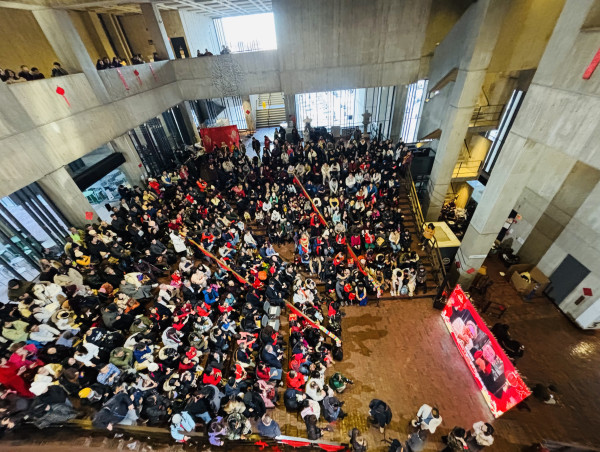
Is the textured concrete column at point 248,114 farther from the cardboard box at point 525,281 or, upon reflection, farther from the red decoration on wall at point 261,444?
the red decoration on wall at point 261,444

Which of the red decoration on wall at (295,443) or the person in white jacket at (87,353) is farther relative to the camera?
the person in white jacket at (87,353)

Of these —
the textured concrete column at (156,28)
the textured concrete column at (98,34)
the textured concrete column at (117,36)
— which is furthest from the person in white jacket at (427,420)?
the textured concrete column at (117,36)

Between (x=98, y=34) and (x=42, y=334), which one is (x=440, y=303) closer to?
(x=42, y=334)

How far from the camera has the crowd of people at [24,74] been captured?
7949 millimetres

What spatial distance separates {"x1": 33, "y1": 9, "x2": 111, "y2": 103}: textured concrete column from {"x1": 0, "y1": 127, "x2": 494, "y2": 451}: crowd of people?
4.92 metres

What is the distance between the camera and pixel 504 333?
7316 millimetres

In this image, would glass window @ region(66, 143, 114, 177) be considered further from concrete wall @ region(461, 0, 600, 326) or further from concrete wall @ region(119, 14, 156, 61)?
concrete wall @ region(461, 0, 600, 326)

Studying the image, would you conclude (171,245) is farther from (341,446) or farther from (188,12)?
(188,12)

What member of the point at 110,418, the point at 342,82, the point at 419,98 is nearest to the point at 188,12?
the point at 342,82

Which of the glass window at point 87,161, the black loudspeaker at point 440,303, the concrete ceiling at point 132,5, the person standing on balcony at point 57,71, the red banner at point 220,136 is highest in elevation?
the concrete ceiling at point 132,5

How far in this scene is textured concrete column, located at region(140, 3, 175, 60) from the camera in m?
13.9

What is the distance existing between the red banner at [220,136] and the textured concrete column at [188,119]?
2695mm

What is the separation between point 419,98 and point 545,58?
33.3 ft

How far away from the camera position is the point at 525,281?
370 inches
